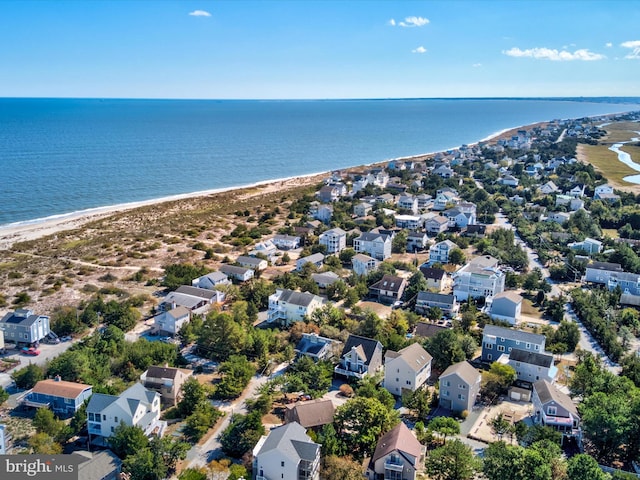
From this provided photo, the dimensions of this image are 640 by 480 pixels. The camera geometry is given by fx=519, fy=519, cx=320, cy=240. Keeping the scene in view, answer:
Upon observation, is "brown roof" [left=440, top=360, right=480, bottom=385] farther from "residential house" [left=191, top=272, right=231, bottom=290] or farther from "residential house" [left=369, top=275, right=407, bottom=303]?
"residential house" [left=191, top=272, right=231, bottom=290]

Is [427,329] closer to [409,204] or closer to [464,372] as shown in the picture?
[464,372]

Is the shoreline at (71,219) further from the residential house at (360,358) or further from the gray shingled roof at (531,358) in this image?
the gray shingled roof at (531,358)

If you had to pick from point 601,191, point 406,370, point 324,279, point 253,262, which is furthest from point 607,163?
point 406,370

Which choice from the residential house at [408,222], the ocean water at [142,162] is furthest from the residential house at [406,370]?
the ocean water at [142,162]

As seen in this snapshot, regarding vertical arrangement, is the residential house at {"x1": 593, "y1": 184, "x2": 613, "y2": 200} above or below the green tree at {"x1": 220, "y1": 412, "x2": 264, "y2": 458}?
above

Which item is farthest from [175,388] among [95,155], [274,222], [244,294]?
[95,155]

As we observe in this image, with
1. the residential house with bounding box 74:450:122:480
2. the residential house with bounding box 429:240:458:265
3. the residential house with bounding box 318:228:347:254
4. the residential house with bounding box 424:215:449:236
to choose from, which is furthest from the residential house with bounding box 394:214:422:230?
the residential house with bounding box 74:450:122:480

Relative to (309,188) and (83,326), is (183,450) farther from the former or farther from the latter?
(309,188)
